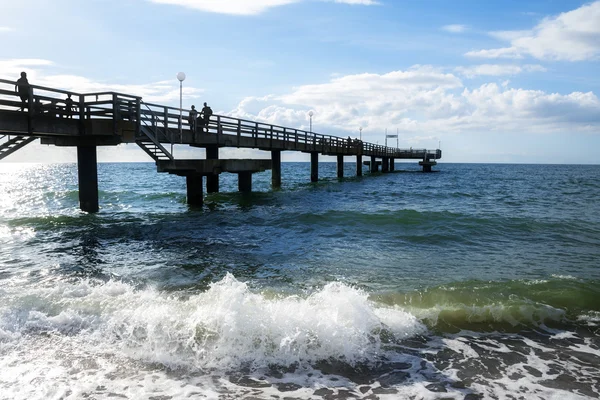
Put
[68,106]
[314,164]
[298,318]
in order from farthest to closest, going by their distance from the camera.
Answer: [314,164], [68,106], [298,318]

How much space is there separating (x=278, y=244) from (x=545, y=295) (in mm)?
7069

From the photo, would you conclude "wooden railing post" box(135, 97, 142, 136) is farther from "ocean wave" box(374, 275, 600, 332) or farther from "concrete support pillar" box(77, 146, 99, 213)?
"ocean wave" box(374, 275, 600, 332)

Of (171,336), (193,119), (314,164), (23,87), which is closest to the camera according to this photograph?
(171,336)

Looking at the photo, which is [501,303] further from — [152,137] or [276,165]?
[276,165]

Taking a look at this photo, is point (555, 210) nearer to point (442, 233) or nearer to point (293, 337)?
point (442, 233)

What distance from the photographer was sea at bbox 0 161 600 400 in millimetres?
5020

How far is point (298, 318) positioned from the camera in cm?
645

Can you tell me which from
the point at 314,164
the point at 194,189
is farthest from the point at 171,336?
the point at 314,164

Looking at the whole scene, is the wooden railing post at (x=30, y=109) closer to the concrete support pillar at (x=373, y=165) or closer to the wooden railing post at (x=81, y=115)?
the wooden railing post at (x=81, y=115)

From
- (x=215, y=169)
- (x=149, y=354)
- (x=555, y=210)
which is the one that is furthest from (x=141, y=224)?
(x=555, y=210)

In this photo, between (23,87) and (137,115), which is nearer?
(23,87)

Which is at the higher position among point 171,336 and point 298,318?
point 298,318

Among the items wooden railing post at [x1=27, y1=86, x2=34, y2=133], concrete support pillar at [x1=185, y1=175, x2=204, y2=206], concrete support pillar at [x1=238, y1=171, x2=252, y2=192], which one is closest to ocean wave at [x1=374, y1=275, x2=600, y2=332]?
wooden railing post at [x1=27, y1=86, x2=34, y2=133]

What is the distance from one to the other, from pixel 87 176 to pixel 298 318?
46.7 feet
